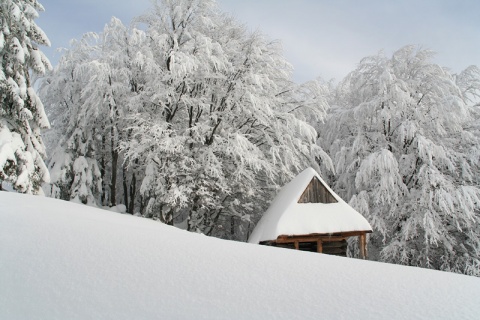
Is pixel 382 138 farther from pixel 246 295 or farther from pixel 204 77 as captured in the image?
A: pixel 246 295

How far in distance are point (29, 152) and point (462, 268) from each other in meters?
19.0

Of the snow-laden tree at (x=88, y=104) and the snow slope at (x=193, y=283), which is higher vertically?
the snow-laden tree at (x=88, y=104)

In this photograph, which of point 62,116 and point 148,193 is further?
point 62,116

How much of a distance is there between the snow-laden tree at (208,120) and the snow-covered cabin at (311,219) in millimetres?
2406

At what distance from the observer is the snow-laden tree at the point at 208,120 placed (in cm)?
1455

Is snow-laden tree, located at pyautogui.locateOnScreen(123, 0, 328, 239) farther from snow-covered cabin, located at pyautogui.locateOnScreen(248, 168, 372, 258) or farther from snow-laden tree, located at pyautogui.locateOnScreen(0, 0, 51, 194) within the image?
snow-laden tree, located at pyautogui.locateOnScreen(0, 0, 51, 194)

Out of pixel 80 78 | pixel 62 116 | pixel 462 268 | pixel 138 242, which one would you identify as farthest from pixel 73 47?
pixel 462 268

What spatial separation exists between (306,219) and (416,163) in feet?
23.5

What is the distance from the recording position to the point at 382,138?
55.6 ft

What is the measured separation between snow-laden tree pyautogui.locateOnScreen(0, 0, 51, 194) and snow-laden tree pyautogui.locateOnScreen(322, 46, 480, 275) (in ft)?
45.8

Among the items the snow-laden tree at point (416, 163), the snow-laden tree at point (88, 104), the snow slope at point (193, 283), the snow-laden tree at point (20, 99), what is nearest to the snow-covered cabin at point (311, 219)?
the snow-laden tree at point (416, 163)

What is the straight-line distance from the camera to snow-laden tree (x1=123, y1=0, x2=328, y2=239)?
1455 centimetres

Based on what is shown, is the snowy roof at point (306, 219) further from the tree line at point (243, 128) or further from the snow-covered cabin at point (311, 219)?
the tree line at point (243, 128)

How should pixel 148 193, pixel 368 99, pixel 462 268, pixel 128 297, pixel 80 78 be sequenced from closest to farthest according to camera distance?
pixel 128 297 → pixel 462 268 → pixel 148 193 → pixel 368 99 → pixel 80 78
